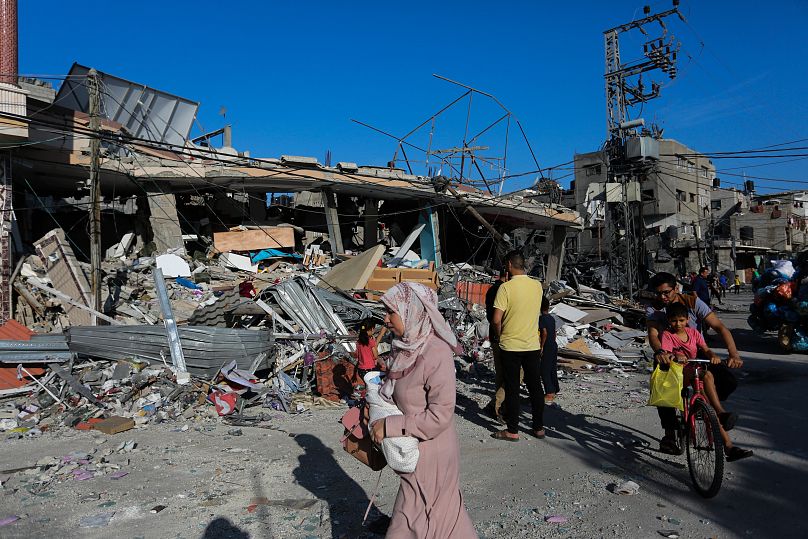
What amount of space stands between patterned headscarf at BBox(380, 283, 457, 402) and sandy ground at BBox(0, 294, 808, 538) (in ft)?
5.15

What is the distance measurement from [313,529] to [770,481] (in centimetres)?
332

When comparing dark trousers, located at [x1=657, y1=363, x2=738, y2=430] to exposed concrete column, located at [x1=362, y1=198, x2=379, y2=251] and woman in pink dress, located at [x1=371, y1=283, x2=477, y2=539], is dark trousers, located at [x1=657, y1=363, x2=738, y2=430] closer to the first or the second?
woman in pink dress, located at [x1=371, y1=283, x2=477, y2=539]

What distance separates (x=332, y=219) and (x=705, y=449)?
1358 cm

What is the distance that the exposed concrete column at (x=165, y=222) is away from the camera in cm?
1509

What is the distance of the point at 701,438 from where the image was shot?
4.00 m

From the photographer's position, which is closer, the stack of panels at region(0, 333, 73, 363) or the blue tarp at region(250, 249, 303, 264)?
the stack of panels at region(0, 333, 73, 363)

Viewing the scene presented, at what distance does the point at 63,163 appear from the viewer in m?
13.0

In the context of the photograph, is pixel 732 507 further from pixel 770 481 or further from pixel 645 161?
pixel 645 161

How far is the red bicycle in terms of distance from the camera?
3756 mm

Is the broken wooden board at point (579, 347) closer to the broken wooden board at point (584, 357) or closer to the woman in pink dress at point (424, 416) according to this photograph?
the broken wooden board at point (584, 357)

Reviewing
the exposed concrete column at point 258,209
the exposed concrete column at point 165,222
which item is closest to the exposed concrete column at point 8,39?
the exposed concrete column at point 165,222

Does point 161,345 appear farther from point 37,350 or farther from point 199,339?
point 37,350

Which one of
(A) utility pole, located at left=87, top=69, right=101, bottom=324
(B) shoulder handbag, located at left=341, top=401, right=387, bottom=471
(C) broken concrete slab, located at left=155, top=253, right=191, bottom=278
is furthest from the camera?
(C) broken concrete slab, located at left=155, top=253, right=191, bottom=278

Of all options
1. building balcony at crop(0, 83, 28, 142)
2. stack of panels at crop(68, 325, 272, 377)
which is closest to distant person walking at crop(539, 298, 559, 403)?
stack of panels at crop(68, 325, 272, 377)
